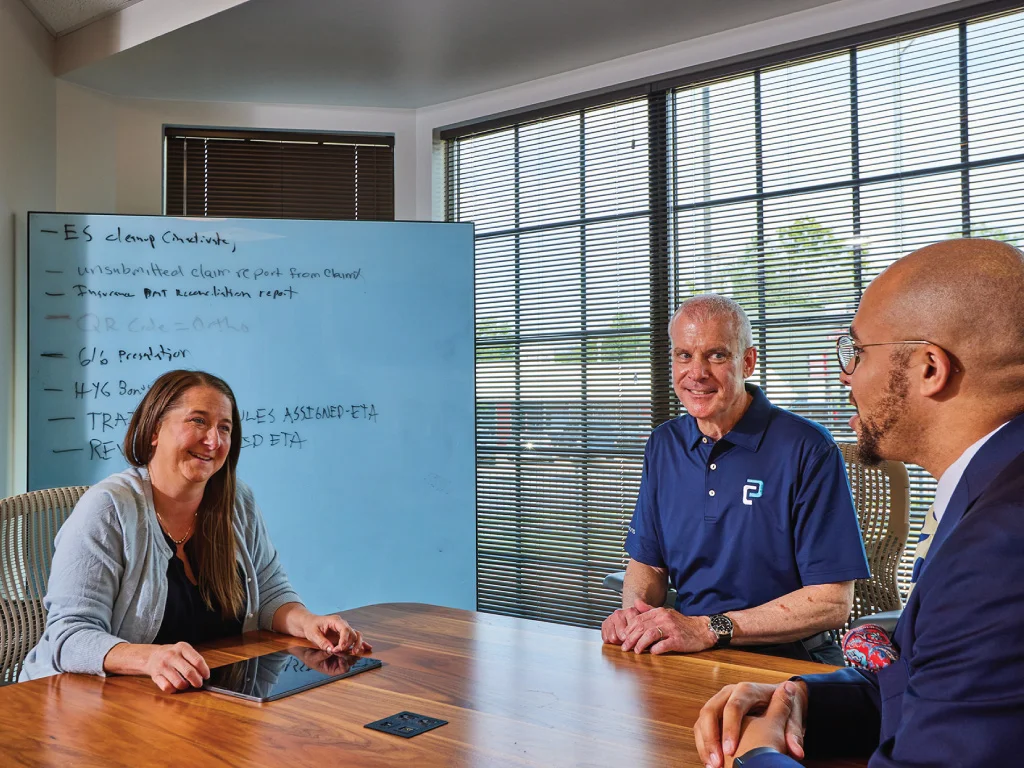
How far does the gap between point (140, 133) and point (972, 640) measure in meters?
4.07

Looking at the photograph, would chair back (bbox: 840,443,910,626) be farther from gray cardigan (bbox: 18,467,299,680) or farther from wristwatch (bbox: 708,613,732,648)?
gray cardigan (bbox: 18,467,299,680)

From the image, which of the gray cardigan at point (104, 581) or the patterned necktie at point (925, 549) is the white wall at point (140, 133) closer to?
the gray cardigan at point (104, 581)

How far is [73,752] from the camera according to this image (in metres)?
1.22

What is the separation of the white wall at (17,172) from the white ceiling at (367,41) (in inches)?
5.7

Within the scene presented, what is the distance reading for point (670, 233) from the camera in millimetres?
3635

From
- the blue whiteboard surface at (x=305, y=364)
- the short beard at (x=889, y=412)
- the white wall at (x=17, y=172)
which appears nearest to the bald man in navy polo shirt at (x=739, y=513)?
the short beard at (x=889, y=412)

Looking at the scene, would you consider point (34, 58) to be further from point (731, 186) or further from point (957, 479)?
point (957, 479)

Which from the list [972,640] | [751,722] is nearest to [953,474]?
[972,640]

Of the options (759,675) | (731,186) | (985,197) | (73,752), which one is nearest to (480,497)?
(731,186)

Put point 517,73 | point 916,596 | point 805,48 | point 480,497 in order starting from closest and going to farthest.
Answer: point 916,596
point 805,48
point 517,73
point 480,497

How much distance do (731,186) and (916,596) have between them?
2.71 metres

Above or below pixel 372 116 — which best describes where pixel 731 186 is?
below

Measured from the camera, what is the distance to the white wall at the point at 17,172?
326 centimetres

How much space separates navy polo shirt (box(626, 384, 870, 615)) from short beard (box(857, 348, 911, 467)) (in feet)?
2.66
